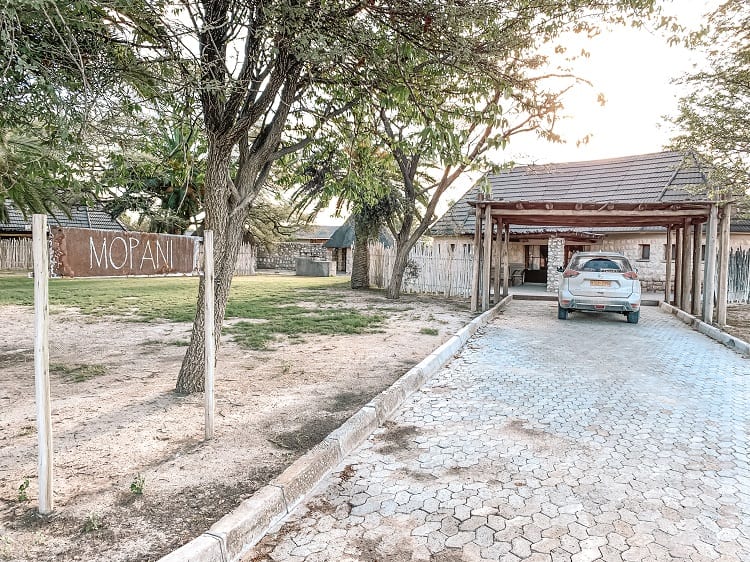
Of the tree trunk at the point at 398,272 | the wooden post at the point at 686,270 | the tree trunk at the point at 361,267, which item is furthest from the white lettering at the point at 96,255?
the tree trunk at the point at 361,267

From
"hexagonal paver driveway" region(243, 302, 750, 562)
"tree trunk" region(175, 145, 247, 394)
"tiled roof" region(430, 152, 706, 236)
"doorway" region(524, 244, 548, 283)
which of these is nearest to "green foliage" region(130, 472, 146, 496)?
"hexagonal paver driveway" region(243, 302, 750, 562)

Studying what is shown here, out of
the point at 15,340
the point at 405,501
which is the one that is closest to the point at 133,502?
the point at 405,501

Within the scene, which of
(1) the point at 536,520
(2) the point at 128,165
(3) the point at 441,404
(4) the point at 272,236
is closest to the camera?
(1) the point at 536,520

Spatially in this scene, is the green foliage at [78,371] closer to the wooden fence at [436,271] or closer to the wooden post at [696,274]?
the wooden fence at [436,271]

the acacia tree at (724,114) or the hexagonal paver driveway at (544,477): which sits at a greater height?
the acacia tree at (724,114)

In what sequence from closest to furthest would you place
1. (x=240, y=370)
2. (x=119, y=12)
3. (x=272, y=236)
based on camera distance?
(x=119, y=12), (x=240, y=370), (x=272, y=236)

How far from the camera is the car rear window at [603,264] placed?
11445 mm

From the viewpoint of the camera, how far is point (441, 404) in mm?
5254

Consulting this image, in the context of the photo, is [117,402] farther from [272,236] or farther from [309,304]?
[272,236]

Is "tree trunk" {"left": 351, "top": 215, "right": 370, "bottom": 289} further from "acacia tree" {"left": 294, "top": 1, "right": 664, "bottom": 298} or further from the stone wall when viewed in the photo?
the stone wall

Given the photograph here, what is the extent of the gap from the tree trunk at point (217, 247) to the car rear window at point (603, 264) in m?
9.13

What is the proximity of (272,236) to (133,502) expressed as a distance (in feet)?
102

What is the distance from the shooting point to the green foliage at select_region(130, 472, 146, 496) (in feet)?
9.95

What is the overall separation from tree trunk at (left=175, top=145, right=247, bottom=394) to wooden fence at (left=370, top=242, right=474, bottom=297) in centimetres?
1364
